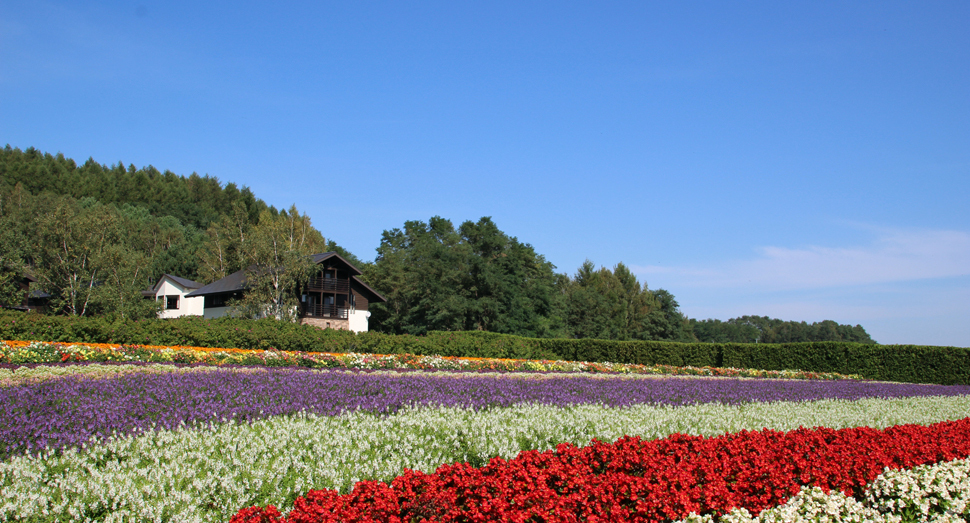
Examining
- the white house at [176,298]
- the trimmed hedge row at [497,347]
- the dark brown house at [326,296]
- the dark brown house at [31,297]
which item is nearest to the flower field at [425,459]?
the trimmed hedge row at [497,347]

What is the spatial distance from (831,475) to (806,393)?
10223mm

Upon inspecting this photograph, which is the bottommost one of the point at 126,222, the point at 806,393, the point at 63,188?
the point at 806,393

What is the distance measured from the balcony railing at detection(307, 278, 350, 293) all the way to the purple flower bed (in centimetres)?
3362

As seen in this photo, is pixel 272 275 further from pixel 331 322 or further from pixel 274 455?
pixel 274 455

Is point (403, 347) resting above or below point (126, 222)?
below

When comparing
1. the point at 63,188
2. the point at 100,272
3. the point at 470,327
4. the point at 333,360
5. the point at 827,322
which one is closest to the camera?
the point at 333,360

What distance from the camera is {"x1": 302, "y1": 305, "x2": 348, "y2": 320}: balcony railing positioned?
43594 millimetres

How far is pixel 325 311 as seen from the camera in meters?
45.1

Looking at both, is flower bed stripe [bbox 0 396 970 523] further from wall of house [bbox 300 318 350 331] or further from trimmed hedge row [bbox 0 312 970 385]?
wall of house [bbox 300 318 350 331]

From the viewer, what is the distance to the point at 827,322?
94.6 metres

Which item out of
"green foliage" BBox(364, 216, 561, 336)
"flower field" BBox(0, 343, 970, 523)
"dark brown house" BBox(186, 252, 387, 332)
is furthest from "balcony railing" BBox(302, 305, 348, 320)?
"flower field" BBox(0, 343, 970, 523)

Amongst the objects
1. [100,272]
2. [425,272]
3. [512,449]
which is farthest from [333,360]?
[100,272]

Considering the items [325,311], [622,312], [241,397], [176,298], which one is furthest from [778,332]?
[241,397]

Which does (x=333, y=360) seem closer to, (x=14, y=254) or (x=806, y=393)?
(x=806, y=393)
